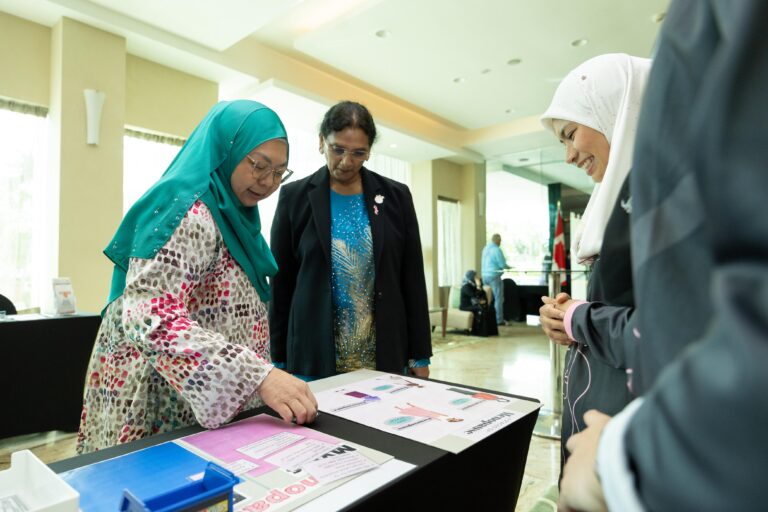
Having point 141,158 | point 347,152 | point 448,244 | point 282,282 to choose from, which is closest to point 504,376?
point 282,282

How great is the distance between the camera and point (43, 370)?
9.20 ft

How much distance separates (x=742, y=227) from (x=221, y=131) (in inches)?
40.4

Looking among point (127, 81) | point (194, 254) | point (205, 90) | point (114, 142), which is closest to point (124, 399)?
point (194, 254)

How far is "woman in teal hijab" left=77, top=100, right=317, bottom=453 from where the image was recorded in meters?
0.80

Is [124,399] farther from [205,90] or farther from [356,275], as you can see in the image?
[205,90]

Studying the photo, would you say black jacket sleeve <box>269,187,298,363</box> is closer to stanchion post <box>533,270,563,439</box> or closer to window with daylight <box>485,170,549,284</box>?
stanchion post <box>533,270,563,439</box>

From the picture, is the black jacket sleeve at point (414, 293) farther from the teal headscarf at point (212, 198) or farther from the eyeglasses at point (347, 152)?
the teal headscarf at point (212, 198)

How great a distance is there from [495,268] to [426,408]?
770 cm

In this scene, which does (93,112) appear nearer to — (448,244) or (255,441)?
(255,441)

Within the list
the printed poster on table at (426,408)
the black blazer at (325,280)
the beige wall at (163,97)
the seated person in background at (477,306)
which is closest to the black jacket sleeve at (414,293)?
the black blazer at (325,280)

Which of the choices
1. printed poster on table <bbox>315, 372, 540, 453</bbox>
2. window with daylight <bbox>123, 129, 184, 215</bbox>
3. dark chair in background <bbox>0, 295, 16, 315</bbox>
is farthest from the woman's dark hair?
window with daylight <bbox>123, 129, 184, 215</bbox>

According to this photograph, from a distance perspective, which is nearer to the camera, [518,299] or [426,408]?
[426,408]

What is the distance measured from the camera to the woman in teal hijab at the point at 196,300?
80cm

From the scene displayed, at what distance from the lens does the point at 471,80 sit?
19.3 feet
